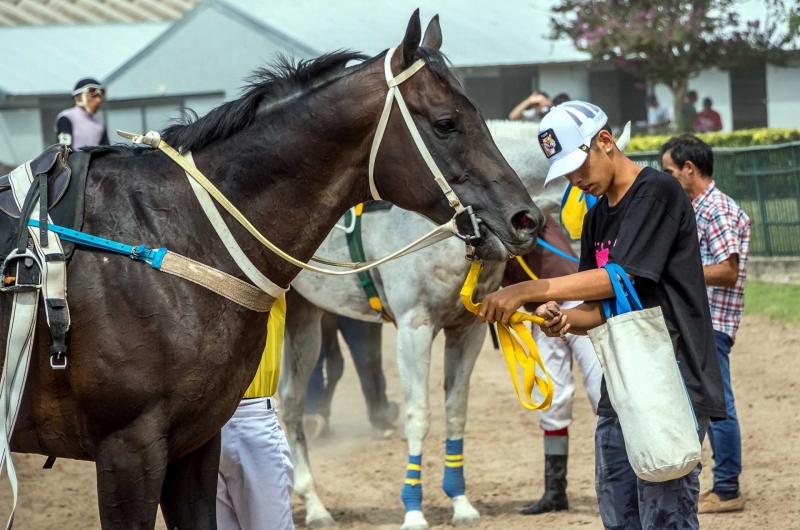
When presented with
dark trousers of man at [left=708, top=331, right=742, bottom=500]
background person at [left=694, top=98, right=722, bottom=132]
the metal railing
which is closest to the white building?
background person at [left=694, top=98, right=722, bottom=132]

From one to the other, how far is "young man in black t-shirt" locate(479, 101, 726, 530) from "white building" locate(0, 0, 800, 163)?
1714 cm

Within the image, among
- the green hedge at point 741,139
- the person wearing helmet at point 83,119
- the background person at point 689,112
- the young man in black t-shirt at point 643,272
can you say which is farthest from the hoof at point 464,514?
the background person at point 689,112

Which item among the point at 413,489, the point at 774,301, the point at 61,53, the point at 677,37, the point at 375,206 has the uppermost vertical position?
the point at 61,53

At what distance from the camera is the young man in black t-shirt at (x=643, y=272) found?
3.21 m

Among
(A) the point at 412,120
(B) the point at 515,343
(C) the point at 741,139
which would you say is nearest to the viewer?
(A) the point at 412,120

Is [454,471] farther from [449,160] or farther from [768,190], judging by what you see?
[768,190]

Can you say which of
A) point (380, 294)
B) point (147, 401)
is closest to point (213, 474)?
point (147, 401)

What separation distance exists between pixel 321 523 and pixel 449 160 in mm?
3259

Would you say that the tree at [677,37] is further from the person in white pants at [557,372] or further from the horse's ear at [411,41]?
the horse's ear at [411,41]

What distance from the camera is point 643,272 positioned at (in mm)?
3168

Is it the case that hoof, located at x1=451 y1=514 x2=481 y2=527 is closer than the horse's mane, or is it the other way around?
the horse's mane

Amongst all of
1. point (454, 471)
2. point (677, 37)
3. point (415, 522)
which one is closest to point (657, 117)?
point (677, 37)

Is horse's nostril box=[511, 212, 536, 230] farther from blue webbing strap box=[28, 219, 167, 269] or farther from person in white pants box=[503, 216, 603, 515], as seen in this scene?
person in white pants box=[503, 216, 603, 515]

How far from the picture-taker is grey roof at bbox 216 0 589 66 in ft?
73.0
